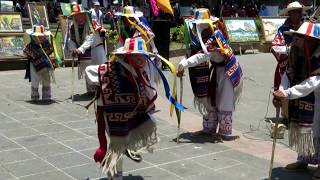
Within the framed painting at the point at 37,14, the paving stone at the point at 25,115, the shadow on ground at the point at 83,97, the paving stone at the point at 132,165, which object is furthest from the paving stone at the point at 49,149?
the framed painting at the point at 37,14

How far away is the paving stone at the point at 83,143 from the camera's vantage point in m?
6.59

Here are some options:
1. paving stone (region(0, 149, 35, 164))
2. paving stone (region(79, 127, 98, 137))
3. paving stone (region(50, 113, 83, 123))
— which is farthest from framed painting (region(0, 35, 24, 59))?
paving stone (region(0, 149, 35, 164))

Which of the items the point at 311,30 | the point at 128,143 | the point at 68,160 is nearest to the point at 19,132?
the point at 68,160

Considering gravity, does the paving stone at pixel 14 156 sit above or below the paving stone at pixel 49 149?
below

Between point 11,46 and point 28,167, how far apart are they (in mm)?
9005

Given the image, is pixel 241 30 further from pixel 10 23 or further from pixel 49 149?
pixel 49 149

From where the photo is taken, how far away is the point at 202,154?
637cm

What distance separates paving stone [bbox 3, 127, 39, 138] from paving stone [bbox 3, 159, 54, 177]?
1.26m

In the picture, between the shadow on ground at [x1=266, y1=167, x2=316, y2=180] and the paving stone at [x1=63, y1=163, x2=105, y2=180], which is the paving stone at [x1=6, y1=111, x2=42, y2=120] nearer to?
the paving stone at [x1=63, y1=163, x2=105, y2=180]

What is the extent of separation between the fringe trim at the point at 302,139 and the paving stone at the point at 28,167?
8.77ft

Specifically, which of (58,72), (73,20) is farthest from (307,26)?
(58,72)

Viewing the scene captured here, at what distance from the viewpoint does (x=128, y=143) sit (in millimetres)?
4895

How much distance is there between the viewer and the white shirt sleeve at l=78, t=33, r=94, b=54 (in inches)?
381

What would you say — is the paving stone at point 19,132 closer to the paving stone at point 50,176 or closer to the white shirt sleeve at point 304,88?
the paving stone at point 50,176
